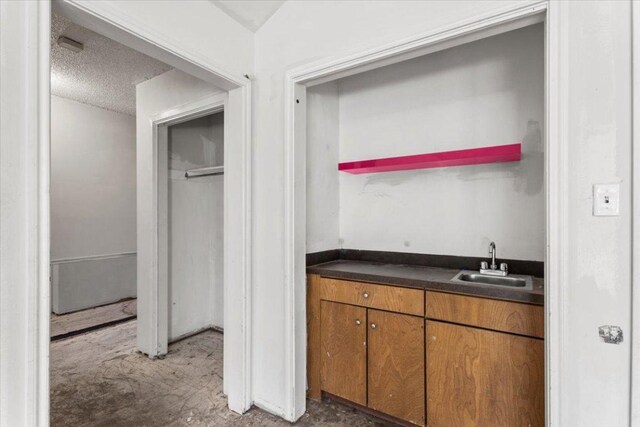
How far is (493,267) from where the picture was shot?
202 cm

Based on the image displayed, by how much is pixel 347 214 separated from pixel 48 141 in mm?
1983

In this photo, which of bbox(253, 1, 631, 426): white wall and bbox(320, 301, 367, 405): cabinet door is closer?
bbox(253, 1, 631, 426): white wall

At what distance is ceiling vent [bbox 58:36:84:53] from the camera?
2473mm

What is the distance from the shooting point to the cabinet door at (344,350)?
2010 millimetres

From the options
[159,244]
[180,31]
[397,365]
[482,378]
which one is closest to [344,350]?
[397,365]

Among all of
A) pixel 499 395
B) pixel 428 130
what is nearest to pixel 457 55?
pixel 428 130

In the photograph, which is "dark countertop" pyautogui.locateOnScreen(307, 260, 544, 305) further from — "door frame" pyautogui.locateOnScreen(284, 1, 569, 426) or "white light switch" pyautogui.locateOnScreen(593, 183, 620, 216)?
"white light switch" pyautogui.locateOnScreen(593, 183, 620, 216)

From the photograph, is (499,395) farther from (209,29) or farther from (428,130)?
(209,29)

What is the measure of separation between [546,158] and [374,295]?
114cm

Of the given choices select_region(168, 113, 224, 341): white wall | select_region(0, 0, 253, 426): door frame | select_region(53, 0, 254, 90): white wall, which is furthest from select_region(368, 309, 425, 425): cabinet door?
select_region(168, 113, 224, 341): white wall

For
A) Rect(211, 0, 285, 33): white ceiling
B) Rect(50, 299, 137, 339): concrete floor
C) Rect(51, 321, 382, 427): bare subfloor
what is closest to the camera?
Rect(211, 0, 285, 33): white ceiling

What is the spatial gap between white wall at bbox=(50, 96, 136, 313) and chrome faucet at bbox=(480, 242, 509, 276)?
4.64 m

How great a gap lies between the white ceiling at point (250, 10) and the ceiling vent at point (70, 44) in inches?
57.0
